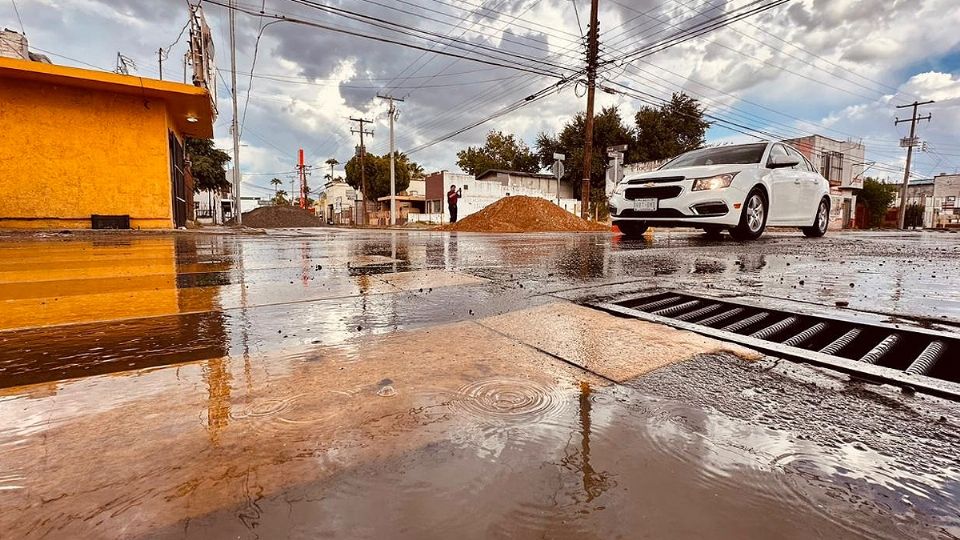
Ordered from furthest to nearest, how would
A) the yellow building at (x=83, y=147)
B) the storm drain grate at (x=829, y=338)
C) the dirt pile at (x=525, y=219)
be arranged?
1. the dirt pile at (x=525, y=219)
2. the yellow building at (x=83, y=147)
3. the storm drain grate at (x=829, y=338)

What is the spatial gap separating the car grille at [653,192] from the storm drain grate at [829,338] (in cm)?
444

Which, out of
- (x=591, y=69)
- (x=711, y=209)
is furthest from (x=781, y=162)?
(x=591, y=69)

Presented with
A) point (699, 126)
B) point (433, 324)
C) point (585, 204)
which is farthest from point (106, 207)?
point (699, 126)

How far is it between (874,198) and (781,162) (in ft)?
143

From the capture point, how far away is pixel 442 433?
989 millimetres

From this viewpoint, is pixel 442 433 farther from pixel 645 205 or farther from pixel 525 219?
pixel 525 219

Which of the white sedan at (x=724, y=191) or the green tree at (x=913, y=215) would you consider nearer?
the white sedan at (x=724, y=191)

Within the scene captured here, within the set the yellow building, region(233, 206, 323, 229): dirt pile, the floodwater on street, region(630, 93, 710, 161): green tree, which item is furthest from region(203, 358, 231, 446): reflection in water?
region(630, 93, 710, 161): green tree

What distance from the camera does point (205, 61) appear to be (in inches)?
533

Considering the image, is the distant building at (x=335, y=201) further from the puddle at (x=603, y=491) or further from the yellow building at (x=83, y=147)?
the puddle at (x=603, y=491)

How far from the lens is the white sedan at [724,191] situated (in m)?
6.33

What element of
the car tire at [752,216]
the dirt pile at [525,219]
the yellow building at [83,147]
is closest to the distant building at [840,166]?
the dirt pile at [525,219]

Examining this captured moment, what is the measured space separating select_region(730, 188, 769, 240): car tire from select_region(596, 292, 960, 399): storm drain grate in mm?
4944

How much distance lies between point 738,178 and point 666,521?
6.66m
